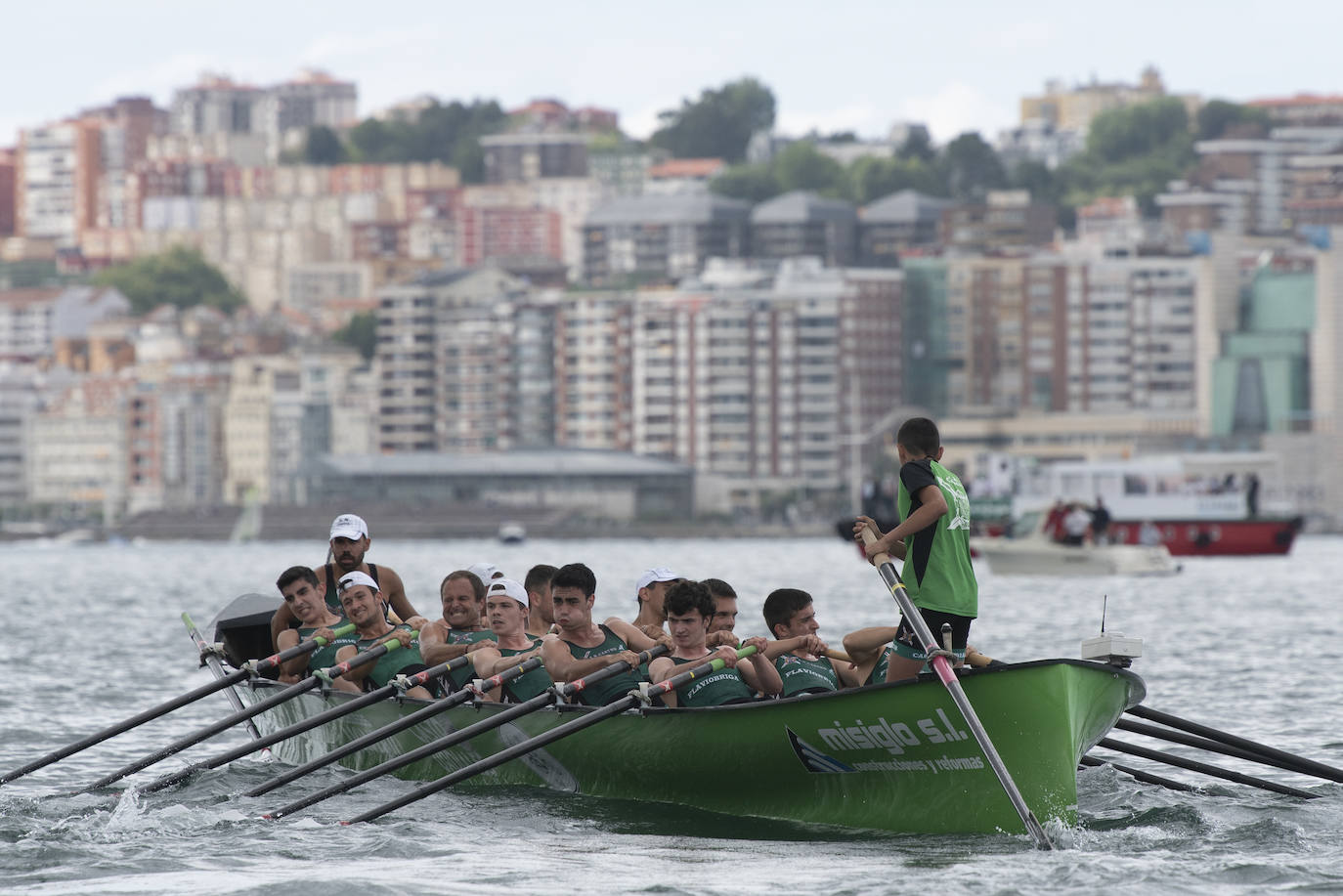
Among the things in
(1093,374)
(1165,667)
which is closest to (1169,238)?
(1093,374)

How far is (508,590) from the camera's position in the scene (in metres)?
17.7

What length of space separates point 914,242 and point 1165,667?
502 ft

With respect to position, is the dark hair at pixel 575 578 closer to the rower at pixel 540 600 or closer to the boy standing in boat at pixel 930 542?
the rower at pixel 540 600

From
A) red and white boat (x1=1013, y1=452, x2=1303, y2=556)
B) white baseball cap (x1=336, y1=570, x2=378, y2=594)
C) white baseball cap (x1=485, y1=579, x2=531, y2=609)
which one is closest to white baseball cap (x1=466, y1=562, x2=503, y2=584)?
white baseball cap (x1=336, y1=570, x2=378, y2=594)

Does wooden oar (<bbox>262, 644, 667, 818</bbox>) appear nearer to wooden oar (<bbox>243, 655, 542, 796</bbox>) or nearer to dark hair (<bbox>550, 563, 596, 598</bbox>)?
wooden oar (<bbox>243, 655, 542, 796</bbox>)

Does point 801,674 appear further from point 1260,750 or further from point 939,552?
point 1260,750

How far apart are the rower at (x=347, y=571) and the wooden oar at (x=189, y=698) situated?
0.41 metres

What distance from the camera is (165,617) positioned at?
164 feet

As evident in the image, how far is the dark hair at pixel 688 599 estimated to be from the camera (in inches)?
611

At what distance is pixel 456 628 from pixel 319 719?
44.2 inches

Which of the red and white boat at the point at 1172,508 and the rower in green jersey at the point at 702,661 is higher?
the rower in green jersey at the point at 702,661

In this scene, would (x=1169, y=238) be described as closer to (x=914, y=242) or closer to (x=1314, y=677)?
(x=914, y=242)

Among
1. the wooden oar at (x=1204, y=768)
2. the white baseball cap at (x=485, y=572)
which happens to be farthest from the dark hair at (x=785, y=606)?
the white baseball cap at (x=485, y=572)

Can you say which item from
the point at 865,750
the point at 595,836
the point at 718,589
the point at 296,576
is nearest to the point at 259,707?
the point at 296,576
